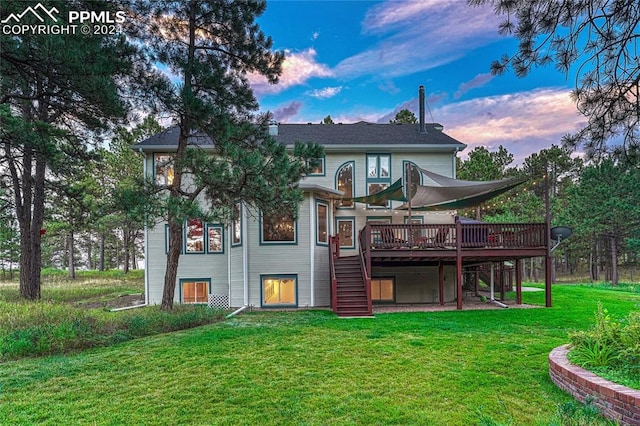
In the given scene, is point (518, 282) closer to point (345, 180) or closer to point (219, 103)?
point (345, 180)

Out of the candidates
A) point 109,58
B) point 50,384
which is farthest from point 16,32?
point 50,384

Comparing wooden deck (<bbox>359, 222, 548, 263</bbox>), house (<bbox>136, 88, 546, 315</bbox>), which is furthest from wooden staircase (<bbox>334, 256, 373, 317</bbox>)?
wooden deck (<bbox>359, 222, 548, 263</bbox>)

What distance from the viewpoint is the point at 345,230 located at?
14664 mm

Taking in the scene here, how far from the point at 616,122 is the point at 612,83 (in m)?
0.47

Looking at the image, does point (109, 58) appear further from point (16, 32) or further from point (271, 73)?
point (271, 73)

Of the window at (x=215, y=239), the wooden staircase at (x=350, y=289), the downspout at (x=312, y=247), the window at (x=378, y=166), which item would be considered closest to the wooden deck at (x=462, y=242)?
the wooden staircase at (x=350, y=289)

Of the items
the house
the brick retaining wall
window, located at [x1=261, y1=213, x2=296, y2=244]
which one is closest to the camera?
the brick retaining wall

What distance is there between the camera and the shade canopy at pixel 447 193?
11.6m

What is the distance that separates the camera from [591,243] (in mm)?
30969

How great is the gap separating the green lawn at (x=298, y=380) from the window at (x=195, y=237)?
609 centimetres

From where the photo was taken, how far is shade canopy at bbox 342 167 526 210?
11.6m

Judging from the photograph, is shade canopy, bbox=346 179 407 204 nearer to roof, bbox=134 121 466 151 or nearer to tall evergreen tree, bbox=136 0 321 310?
roof, bbox=134 121 466 151

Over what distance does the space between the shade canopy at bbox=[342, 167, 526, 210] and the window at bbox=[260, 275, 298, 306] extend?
395 centimetres

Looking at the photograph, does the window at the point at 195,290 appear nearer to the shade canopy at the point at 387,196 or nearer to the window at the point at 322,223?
the window at the point at 322,223
